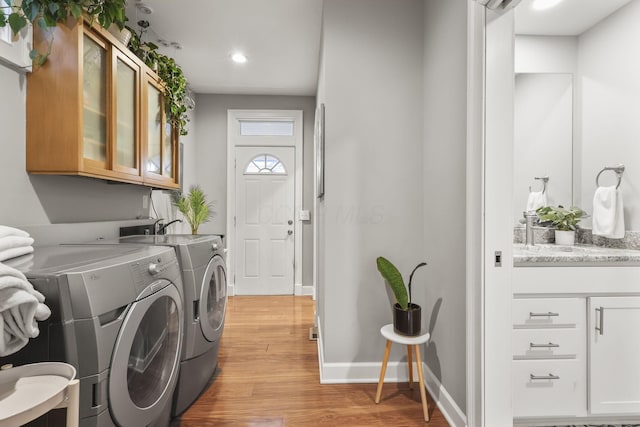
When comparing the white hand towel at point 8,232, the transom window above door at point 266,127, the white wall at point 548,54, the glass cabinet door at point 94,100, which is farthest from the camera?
the transom window above door at point 266,127

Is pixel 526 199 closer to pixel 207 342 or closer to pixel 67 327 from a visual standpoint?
pixel 207 342

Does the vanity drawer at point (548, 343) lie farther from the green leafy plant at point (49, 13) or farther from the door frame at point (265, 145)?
the door frame at point (265, 145)

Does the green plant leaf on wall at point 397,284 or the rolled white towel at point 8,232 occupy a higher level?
the rolled white towel at point 8,232

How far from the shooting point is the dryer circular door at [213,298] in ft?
5.92

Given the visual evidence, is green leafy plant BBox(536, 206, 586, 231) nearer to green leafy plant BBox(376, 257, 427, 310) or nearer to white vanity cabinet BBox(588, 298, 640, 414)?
white vanity cabinet BBox(588, 298, 640, 414)

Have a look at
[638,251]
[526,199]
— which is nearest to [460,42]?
[526,199]

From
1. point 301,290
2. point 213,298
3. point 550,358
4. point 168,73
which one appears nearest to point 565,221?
point 550,358

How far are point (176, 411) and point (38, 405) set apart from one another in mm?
1092

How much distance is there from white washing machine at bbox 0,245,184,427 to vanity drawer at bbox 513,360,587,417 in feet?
5.49

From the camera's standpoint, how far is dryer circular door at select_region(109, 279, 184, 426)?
3.48 feet

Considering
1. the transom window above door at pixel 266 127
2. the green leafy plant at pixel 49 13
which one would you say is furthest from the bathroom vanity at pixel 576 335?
the transom window above door at pixel 266 127

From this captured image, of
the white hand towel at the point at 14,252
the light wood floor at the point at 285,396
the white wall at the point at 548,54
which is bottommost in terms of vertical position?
the light wood floor at the point at 285,396

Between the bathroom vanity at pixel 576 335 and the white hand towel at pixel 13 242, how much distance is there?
2133 mm

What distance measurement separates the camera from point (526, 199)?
2.19 meters
